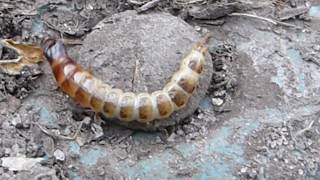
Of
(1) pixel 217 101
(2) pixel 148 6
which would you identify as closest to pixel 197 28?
(2) pixel 148 6

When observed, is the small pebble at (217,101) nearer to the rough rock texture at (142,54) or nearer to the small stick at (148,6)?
the rough rock texture at (142,54)

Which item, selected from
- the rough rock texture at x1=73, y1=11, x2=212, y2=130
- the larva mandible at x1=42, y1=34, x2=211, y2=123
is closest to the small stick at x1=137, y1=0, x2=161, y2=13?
the rough rock texture at x1=73, y1=11, x2=212, y2=130

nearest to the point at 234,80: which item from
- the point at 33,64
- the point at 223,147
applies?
the point at 223,147

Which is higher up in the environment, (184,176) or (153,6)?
(153,6)

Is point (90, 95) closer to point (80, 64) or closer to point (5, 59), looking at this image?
point (80, 64)

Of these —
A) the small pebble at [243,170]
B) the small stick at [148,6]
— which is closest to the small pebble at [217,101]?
the small pebble at [243,170]

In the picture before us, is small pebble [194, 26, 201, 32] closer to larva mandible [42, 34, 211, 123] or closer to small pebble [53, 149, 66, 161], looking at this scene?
larva mandible [42, 34, 211, 123]
